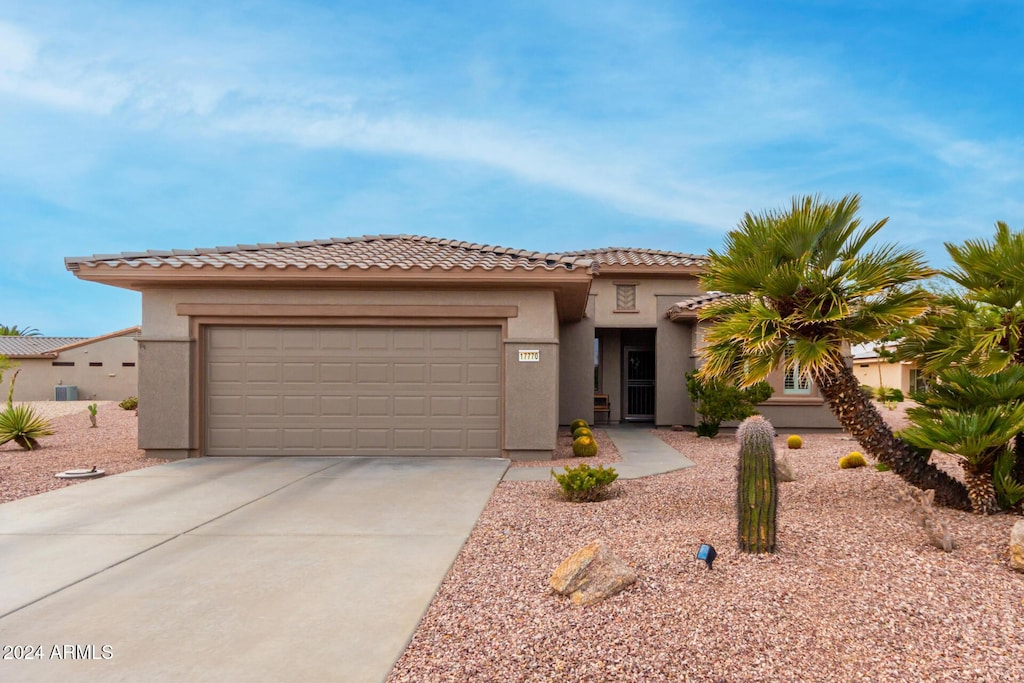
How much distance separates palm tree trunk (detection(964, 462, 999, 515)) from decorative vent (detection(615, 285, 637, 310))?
11613 mm

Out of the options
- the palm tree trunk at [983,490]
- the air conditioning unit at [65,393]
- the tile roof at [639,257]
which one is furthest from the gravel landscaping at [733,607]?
the air conditioning unit at [65,393]

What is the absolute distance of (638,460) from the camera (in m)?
11.5

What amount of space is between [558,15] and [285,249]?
299 inches

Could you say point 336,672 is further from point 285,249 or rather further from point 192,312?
point 285,249

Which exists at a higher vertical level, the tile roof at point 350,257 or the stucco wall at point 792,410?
the tile roof at point 350,257

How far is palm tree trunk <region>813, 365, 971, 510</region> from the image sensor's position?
7.16 m

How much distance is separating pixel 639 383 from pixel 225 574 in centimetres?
1591

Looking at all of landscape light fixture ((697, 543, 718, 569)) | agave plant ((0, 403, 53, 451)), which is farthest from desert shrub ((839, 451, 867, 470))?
agave plant ((0, 403, 53, 451))

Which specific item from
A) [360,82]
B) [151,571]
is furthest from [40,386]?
[151,571]

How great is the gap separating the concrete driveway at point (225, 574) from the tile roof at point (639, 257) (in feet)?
34.8

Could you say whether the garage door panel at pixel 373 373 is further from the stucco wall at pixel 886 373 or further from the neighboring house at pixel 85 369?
the neighboring house at pixel 85 369

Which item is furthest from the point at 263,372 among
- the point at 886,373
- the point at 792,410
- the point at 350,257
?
the point at 886,373

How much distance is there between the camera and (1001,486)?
6887mm

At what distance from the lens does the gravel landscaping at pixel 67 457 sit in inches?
370
